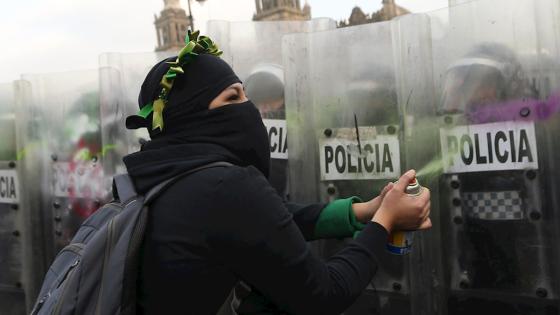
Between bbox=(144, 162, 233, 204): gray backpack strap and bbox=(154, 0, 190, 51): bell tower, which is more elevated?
bbox=(154, 0, 190, 51): bell tower

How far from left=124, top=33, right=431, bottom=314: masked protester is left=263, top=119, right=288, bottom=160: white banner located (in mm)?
1389

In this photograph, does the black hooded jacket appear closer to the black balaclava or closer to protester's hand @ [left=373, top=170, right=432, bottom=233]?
the black balaclava

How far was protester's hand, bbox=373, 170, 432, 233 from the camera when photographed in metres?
1.58

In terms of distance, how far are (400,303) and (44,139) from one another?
275 centimetres

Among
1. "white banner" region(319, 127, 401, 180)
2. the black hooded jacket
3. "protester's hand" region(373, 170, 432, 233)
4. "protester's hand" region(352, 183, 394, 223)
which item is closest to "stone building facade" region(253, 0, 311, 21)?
"white banner" region(319, 127, 401, 180)

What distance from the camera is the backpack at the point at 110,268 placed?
139 cm

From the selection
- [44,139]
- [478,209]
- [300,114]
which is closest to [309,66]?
[300,114]

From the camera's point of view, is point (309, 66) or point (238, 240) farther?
point (309, 66)

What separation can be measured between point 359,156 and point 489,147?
64 cm

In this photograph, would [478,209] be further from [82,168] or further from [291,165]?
[82,168]

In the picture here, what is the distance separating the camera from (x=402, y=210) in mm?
1596

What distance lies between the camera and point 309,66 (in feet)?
9.77

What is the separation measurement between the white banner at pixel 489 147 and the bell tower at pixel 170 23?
74.0 metres

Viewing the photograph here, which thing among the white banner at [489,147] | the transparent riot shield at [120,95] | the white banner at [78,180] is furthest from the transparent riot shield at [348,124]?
the white banner at [78,180]
